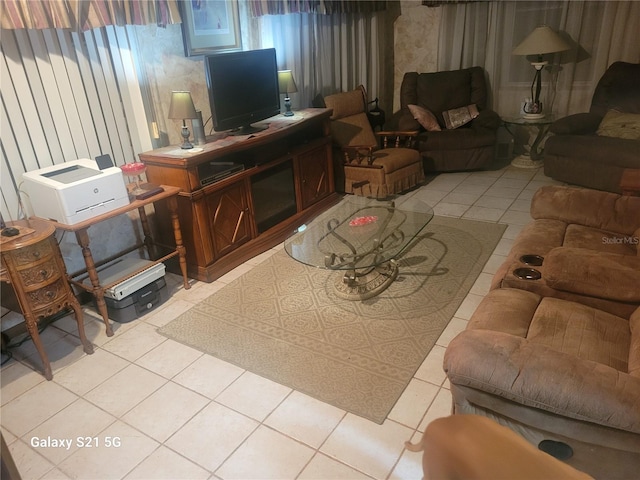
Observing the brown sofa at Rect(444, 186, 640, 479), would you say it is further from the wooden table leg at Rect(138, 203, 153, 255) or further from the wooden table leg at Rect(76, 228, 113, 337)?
the wooden table leg at Rect(138, 203, 153, 255)

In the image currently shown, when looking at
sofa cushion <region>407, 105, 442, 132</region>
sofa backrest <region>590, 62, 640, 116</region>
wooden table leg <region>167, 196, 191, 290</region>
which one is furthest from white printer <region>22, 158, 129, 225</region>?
sofa backrest <region>590, 62, 640, 116</region>

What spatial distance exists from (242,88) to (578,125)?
3.02 meters

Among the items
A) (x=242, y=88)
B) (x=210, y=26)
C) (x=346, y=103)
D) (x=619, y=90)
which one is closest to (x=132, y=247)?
(x=242, y=88)

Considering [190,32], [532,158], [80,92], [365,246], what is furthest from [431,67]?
[80,92]

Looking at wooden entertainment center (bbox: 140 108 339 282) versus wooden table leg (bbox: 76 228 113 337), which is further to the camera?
wooden entertainment center (bbox: 140 108 339 282)

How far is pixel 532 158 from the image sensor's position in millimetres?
4941

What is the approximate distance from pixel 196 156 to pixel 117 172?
50cm

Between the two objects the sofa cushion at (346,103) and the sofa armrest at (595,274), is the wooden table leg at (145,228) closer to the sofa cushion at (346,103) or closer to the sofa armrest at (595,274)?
the sofa cushion at (346,103)

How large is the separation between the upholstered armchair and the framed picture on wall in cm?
123

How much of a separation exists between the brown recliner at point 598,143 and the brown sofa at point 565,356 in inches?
77.6

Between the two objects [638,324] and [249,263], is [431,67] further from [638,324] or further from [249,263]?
[638,324]

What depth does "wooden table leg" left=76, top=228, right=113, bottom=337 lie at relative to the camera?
239 centimetres

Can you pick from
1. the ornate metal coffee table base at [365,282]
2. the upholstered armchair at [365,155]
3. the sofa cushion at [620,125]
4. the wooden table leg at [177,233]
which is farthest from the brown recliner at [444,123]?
the wooden table leg at [177,233]

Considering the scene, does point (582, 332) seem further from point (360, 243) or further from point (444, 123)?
point (444, 123)
